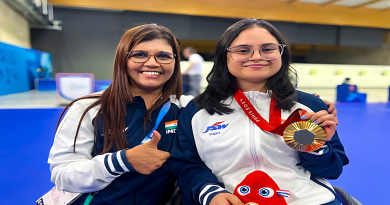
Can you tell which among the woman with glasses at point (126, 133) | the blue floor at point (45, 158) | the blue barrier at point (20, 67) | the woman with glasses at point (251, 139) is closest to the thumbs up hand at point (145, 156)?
the woman with glasses at point (126, 133)

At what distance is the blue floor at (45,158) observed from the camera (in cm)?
215

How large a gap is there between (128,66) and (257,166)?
34.2 inches

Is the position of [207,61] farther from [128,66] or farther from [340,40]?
[128,66]

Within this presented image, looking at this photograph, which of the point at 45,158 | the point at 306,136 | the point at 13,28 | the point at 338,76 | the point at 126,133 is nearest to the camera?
the point at 306,136

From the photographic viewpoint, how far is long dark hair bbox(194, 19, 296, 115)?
1.26 meters

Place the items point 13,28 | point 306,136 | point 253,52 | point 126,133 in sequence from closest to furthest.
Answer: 1. point 306,136
2. point 253,52
3. point 126,133
4. point 13,28

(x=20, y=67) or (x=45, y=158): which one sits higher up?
(x=20, y=67)

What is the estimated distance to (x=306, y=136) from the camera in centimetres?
96

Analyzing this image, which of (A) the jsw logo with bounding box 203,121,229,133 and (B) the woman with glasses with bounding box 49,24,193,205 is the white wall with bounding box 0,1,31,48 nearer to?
(B) the woman with glasses with bounding box 49,24,193,205

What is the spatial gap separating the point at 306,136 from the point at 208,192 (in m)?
0.46

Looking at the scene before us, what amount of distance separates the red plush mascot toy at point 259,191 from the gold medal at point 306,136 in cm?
21

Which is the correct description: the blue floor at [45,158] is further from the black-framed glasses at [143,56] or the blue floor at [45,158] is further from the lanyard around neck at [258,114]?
the black-framed glasses at [143,56]

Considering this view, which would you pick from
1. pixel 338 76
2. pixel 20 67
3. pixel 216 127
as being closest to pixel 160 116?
pixel 216 127

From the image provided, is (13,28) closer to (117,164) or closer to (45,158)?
(45,158)
